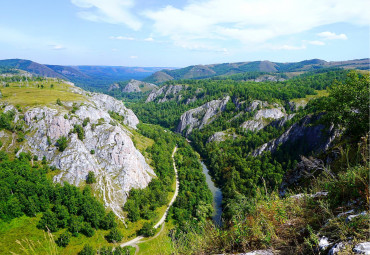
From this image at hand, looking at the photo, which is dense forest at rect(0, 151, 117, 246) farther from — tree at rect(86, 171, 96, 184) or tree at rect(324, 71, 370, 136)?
tree at rect(324, 71, 370, 136)

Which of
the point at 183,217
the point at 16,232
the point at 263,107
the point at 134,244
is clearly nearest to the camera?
the point at 16,232

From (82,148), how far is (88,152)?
3.04 metres

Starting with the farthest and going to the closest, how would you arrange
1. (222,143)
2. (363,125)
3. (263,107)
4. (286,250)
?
1. (263,107)
2. (222,143)
3. (363,125)
4. (286,250)

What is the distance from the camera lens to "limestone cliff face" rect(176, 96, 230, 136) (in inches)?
7183

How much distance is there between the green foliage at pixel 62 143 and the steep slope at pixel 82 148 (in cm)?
43

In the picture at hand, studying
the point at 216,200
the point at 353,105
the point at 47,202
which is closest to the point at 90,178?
the point at 47,202

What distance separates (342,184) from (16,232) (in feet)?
263

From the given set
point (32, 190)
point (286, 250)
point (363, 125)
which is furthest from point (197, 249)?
point (32, 190)

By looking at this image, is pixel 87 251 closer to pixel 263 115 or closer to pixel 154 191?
pixel 154 191

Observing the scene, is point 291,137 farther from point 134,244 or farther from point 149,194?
point 134,244

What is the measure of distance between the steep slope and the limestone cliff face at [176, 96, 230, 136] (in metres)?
95.5

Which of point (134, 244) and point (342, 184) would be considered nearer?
point (342, 184)

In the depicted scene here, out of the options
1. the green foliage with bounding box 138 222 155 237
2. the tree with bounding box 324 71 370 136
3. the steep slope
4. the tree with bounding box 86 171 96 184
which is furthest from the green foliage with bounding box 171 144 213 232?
the tree with bounding box 324 71 370 136

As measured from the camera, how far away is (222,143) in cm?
13462
